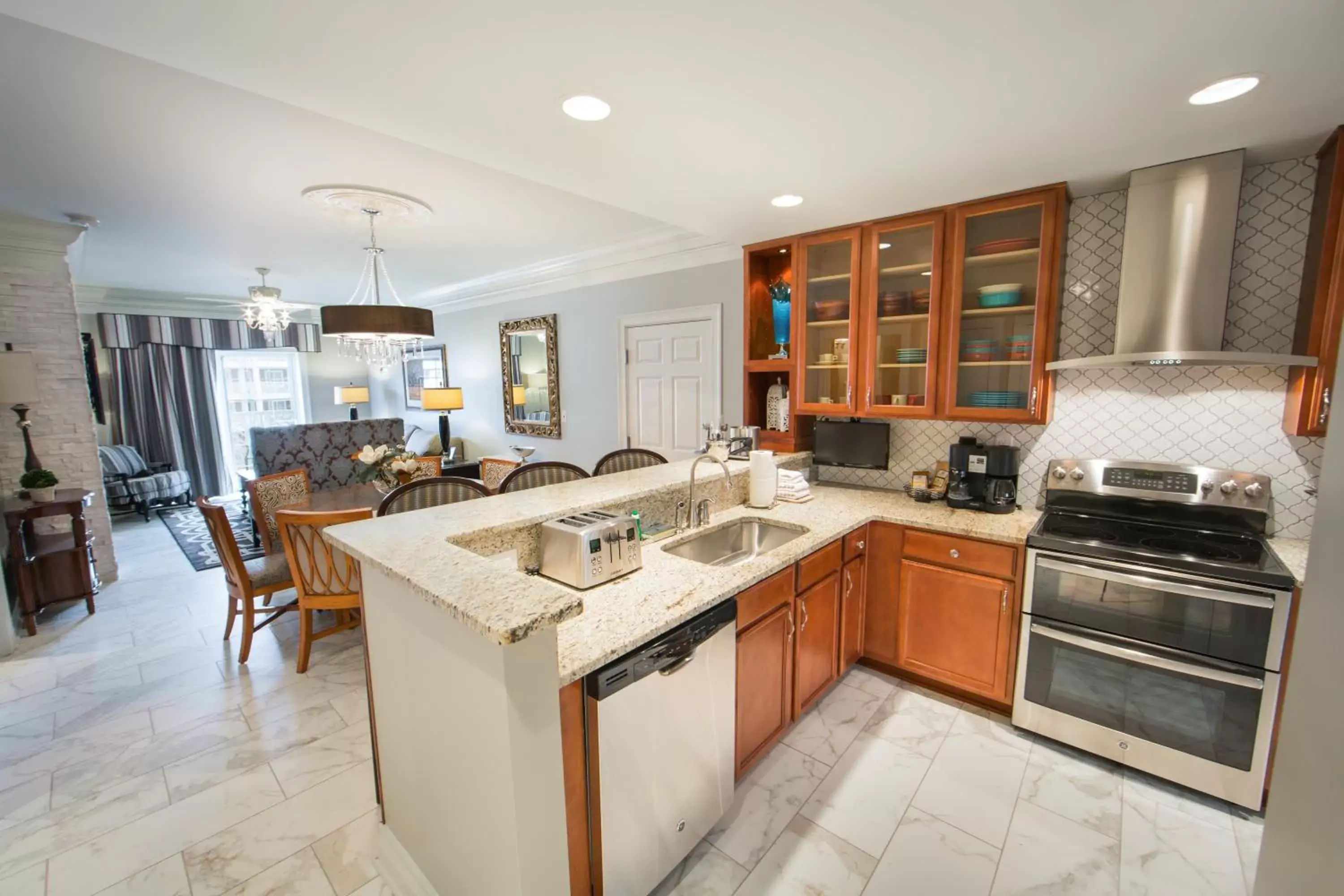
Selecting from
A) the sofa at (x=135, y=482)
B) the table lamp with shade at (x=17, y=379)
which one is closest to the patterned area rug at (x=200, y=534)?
the sofa at (x=135, y=482)

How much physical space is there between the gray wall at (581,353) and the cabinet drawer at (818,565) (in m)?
1.62

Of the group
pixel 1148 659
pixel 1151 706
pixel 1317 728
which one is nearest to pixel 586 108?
pixel 1317 728

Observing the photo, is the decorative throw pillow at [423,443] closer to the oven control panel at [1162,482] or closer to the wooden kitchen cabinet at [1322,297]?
the oven control panel at [1162,482]

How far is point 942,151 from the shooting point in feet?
6.39

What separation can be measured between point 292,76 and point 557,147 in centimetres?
79

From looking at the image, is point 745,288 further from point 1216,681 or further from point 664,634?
point 1216,681

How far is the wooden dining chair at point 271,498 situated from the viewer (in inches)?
137

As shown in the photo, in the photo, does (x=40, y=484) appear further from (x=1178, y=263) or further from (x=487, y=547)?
(x=1178, y=263)

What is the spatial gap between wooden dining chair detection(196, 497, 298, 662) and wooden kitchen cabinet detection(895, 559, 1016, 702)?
129 inches

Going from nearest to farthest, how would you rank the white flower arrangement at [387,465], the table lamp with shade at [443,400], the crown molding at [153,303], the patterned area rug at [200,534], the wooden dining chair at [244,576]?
the wooden dining chair at [244,576], the white flower arrangement at [387,465], the patterned area rug at [200,534], the table lamp with shade at [443,400], the crown molding at [153,303]

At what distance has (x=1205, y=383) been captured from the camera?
→ 2203 mm

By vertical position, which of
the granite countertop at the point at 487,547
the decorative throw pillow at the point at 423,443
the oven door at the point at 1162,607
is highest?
the granite countertop at the point at 487,547

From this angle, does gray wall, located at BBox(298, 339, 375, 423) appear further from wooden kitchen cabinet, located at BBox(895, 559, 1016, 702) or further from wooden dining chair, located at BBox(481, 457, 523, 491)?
wooden kitchen cabinet, located at BBox(895, 559, 1016, 702)

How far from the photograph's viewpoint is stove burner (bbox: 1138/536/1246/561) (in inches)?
74.5
